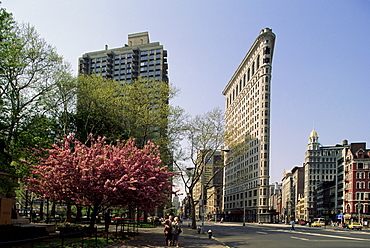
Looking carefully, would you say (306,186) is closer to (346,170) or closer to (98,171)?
(346,170)

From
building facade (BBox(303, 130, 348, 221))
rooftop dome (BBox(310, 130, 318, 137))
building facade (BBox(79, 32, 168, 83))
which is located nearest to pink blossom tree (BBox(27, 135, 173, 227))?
building facade (BBox(79, 32, 168, 83))

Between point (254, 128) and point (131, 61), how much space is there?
5685 centimetres

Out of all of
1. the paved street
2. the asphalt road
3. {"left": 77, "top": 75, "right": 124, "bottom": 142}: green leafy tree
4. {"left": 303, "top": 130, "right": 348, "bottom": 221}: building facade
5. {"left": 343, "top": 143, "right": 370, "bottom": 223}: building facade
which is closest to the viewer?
the paved street

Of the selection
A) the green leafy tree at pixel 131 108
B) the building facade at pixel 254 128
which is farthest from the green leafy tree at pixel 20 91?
the building facade at pixel 254 128

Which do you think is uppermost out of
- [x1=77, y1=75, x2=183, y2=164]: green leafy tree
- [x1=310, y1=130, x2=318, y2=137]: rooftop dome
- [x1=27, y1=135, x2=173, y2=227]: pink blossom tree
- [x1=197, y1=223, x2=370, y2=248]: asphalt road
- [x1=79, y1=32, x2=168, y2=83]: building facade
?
[x1=79, y1=32, x2=168, y2=83]: building facade

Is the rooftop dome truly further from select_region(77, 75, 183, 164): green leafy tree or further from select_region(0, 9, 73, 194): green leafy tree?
select_region(0, 9, 73, 194): green leafy tree

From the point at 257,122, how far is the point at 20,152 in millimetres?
A: 105291

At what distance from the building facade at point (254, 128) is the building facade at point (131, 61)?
3349cm

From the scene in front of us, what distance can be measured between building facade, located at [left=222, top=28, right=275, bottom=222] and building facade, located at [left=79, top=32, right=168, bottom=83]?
3349 cm

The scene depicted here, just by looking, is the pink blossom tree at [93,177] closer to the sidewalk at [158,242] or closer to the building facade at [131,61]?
the sidewalk at [158,242]

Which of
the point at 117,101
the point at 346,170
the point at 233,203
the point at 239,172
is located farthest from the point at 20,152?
the point at 233,203

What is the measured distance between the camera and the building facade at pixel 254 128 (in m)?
121

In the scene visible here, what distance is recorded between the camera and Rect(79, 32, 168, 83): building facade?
479ft

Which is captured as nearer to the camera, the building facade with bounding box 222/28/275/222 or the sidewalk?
the sidewalk
